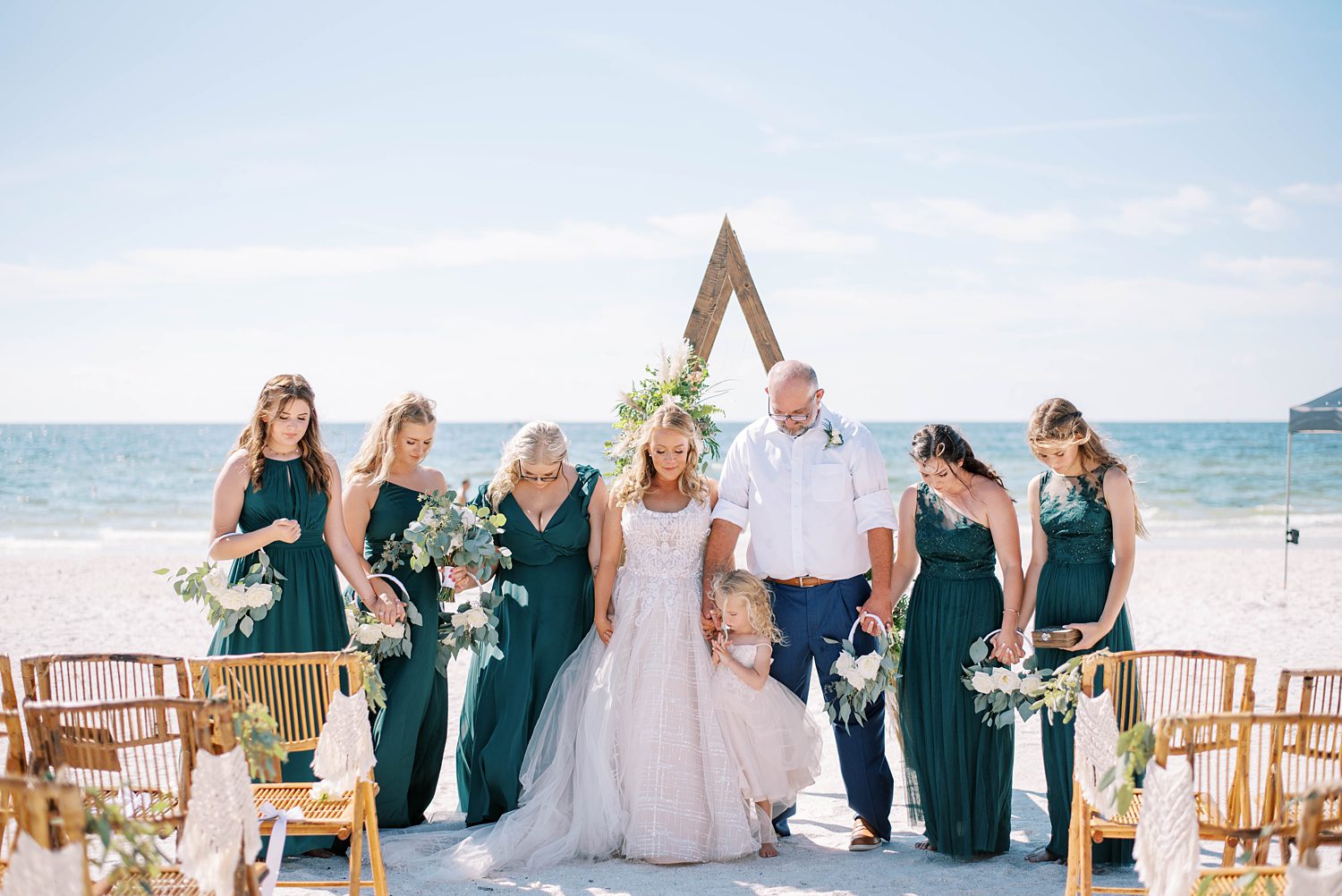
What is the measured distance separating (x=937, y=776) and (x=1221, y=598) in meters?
9.04

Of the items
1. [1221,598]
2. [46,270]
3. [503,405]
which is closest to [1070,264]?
[503,405]

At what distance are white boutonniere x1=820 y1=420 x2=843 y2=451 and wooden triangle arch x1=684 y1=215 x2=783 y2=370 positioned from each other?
1098 millimetres

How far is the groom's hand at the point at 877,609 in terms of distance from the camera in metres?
4.48

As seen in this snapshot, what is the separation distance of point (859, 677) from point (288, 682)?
2.23m

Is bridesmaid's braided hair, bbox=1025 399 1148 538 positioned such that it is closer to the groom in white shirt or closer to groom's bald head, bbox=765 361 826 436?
the groom in white shirt

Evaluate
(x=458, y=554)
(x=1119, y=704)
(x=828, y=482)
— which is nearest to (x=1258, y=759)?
(x=1119, y=704)

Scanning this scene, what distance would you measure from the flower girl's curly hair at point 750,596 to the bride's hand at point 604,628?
500 mm

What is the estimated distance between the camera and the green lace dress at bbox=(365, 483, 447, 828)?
4.72m

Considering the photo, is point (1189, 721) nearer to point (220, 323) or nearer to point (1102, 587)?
point (1102, 587)

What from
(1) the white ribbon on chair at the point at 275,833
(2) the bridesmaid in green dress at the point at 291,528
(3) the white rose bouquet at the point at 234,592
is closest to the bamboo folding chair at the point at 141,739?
(1) the white ribbon on chair at the point at 275,833

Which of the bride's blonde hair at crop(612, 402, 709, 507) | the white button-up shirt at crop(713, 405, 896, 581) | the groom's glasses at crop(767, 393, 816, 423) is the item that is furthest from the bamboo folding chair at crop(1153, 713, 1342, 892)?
the bride's blonde hair at crop(612, 402, 709, 507)

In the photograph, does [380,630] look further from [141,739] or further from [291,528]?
[141,739]

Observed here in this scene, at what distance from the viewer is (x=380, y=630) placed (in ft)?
15.0

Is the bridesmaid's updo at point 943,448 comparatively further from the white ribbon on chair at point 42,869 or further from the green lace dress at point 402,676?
the white ribbon on chair at point 42,869
